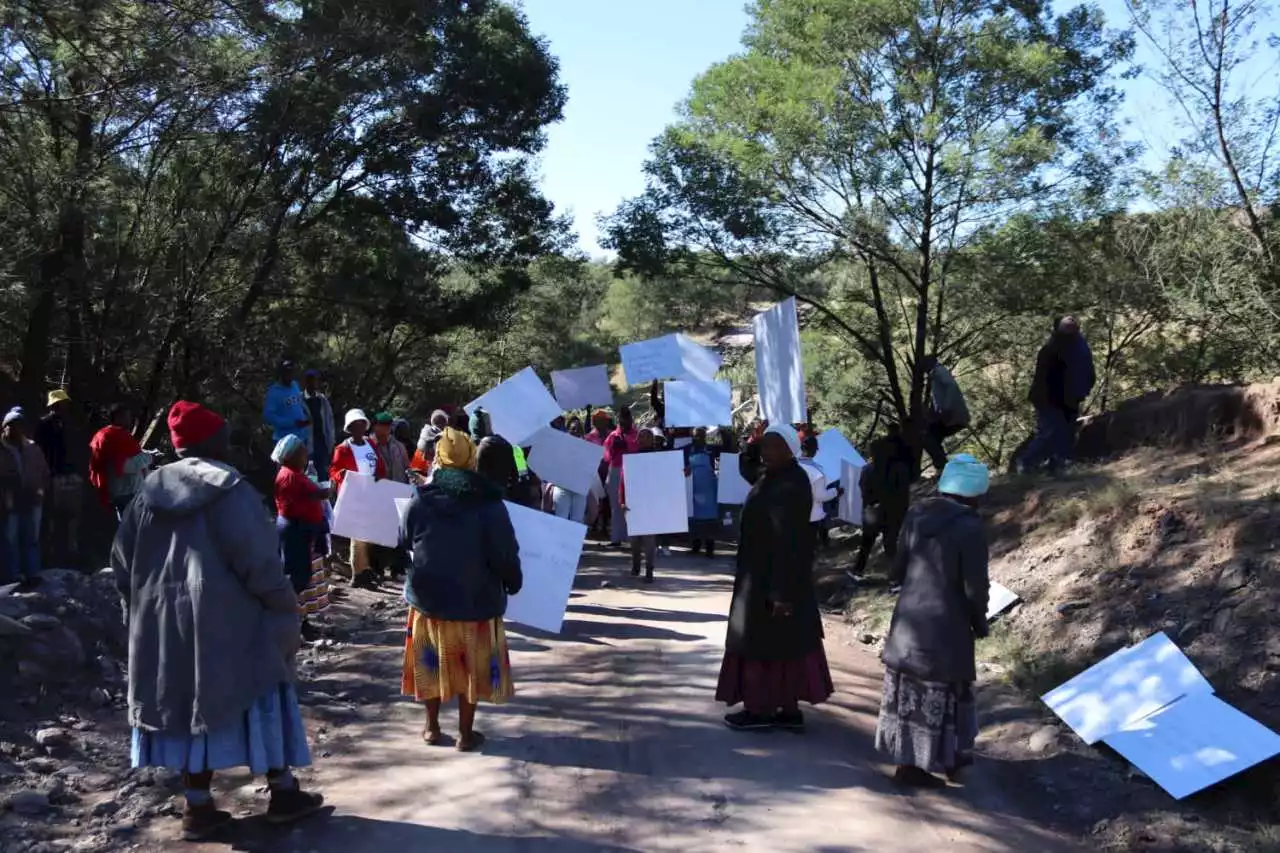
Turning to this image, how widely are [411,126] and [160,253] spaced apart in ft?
17.5

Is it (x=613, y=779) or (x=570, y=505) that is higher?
(x=570, y=505)

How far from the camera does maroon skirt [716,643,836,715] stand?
256 inches

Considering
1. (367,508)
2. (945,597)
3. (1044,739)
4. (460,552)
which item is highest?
(367,508)

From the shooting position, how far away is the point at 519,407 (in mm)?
10133

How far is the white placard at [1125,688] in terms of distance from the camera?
6441 millimetres

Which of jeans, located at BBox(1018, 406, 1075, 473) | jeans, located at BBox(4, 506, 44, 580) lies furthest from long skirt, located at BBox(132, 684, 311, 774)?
jeans, located at BBox(1018, 406, 1075, 473)

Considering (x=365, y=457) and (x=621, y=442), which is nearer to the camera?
(x=365, y=457)

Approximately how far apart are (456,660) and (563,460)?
5008 mm

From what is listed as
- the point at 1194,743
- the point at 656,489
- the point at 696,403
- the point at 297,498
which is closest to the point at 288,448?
the point at 297,498

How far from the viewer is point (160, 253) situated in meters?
15.3

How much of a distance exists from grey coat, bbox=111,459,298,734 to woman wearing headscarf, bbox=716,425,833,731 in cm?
288

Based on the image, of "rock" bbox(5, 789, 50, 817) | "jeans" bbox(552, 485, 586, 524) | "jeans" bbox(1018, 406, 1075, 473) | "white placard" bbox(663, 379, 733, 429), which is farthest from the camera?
"white placard" bbox(663, 379, 733, 429)

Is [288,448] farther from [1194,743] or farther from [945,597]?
[1194,743]

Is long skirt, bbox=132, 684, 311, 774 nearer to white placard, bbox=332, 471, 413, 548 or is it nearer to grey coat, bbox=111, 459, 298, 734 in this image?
grey coat, bbox=111, 459, 298, 734
